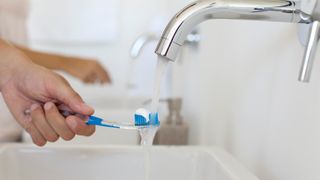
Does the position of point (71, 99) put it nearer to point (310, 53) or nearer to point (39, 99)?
point (39, 99)

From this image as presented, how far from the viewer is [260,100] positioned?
56 cm

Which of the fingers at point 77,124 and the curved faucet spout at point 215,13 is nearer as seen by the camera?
the curved faucet spout at point 215,13

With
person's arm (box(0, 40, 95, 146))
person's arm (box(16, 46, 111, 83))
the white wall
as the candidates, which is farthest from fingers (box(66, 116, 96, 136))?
person's arm (box(16, 46, 111, 83))

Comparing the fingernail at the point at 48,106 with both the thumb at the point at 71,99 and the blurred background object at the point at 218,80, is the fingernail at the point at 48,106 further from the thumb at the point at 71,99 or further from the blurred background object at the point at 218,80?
the blurred background object at the point at 218,80

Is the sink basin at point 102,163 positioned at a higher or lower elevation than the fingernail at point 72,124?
lower

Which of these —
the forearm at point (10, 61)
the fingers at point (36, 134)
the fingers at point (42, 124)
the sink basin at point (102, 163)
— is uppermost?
the forearm at point (10, 61)

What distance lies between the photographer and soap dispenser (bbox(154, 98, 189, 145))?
2.64ft

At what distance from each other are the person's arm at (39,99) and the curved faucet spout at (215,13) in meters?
0.17

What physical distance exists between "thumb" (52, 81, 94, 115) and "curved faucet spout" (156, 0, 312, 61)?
0.52ft

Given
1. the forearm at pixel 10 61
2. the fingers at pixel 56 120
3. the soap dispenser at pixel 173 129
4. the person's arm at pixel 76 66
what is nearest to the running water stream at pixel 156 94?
the fingers at pixel 56 120

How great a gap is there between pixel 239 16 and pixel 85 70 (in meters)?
0.71

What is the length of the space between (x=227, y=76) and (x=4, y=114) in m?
0.46

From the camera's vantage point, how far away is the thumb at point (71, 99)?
475 millimetres

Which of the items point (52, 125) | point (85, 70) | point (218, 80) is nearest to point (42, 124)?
point (52, 125)
